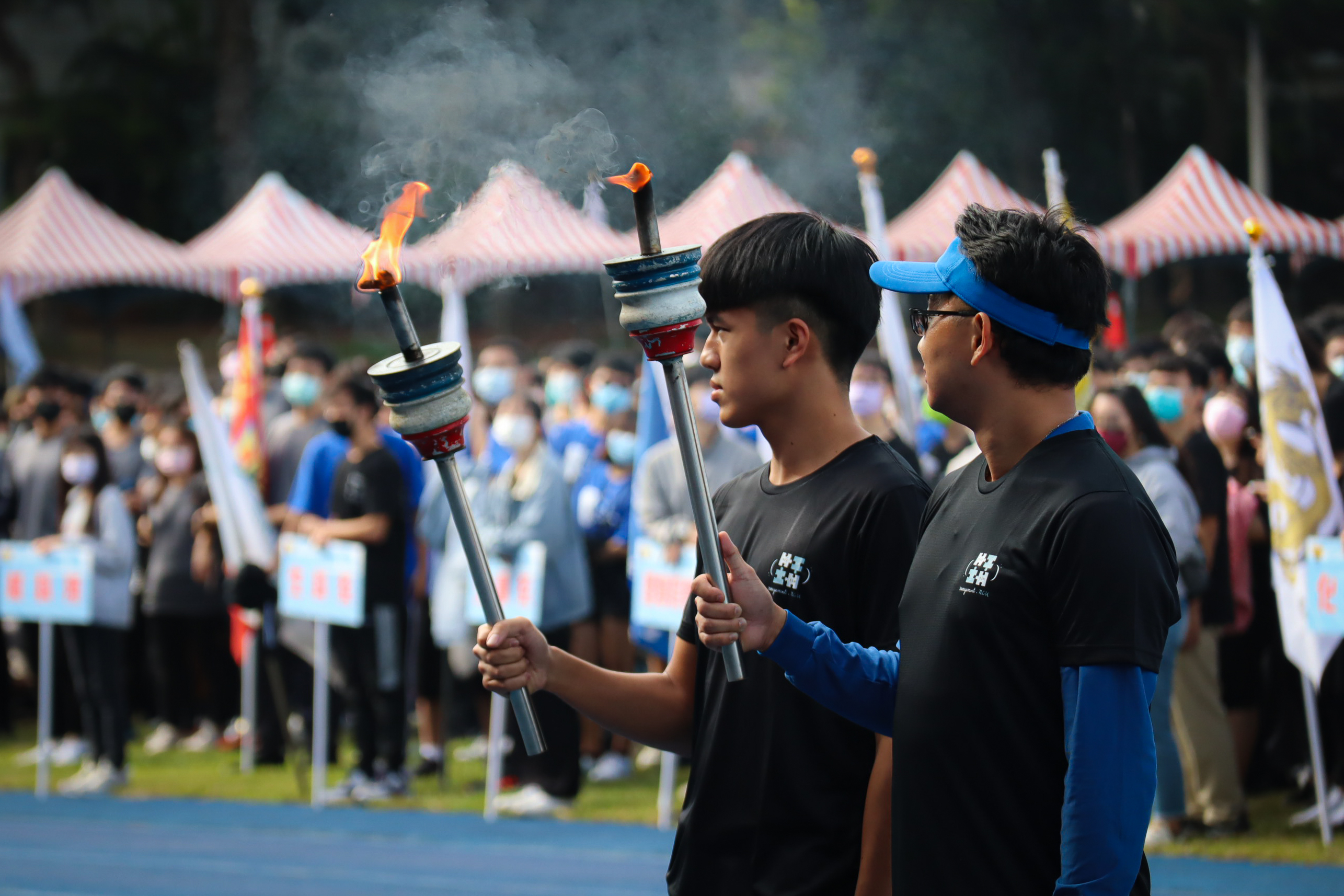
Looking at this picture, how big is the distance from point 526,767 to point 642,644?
3.48 feet

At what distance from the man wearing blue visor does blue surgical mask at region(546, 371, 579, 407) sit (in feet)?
26.1

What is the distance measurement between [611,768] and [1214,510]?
12.9 ft

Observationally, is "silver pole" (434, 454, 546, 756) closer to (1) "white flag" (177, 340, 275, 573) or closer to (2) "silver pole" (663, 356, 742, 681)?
(2) "silver pole" (663, 356, 742, 681)

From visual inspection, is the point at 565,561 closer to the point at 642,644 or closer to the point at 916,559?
the point at 642,644

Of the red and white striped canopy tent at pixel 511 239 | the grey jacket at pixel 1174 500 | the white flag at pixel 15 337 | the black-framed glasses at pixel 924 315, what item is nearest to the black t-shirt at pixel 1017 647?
the black-framed glasses at pixel 924 315

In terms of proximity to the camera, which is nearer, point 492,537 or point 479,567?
point 479,567

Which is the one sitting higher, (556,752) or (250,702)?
(250,702)

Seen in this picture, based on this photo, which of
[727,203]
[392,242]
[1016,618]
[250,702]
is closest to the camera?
[1016,618]

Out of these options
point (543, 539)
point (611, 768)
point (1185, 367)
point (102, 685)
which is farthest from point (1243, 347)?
point (102, 685)

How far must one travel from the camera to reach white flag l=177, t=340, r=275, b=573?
8523 millimetres

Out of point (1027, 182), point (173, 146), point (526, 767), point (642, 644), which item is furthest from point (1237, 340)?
point (173, 146)

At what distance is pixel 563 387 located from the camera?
1027 cm

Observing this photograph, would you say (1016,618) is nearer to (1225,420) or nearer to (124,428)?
(1225,420)

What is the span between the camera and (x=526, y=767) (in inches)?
329
